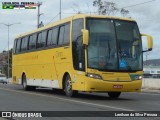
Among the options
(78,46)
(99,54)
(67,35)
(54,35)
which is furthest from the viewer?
(54,35)

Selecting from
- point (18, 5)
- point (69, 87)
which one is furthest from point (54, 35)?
→ point (18, 5)

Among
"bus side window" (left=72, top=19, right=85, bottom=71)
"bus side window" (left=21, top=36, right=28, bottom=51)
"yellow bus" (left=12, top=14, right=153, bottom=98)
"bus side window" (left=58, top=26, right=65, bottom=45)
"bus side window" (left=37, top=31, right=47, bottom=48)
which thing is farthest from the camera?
"bus side window" (left=21, top=36, right=28, bottom=51)

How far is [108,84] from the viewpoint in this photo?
1864cm

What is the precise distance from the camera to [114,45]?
747 inches

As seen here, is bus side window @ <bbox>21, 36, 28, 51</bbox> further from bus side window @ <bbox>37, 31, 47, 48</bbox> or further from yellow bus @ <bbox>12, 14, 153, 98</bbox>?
yellow bus @ <bbox>12, 14, 153, 98</bbox>

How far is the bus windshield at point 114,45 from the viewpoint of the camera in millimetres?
18734

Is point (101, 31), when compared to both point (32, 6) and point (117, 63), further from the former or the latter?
point (32, 6)

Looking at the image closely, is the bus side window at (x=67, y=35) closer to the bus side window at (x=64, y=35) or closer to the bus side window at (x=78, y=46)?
the bus side window at (x=64, y=35)

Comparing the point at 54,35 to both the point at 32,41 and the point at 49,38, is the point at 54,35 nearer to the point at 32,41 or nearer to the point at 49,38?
the point at 49,38

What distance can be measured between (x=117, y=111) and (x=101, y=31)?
5.93m

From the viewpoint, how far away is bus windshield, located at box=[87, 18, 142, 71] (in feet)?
61.5

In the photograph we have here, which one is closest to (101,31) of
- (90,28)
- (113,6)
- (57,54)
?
(90,28)

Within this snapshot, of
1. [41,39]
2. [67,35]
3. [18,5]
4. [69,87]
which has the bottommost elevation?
[69,87]

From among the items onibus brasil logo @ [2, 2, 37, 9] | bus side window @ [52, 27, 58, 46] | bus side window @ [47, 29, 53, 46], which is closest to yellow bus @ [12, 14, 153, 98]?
bus side window @ [52, 27, 58, 46]
